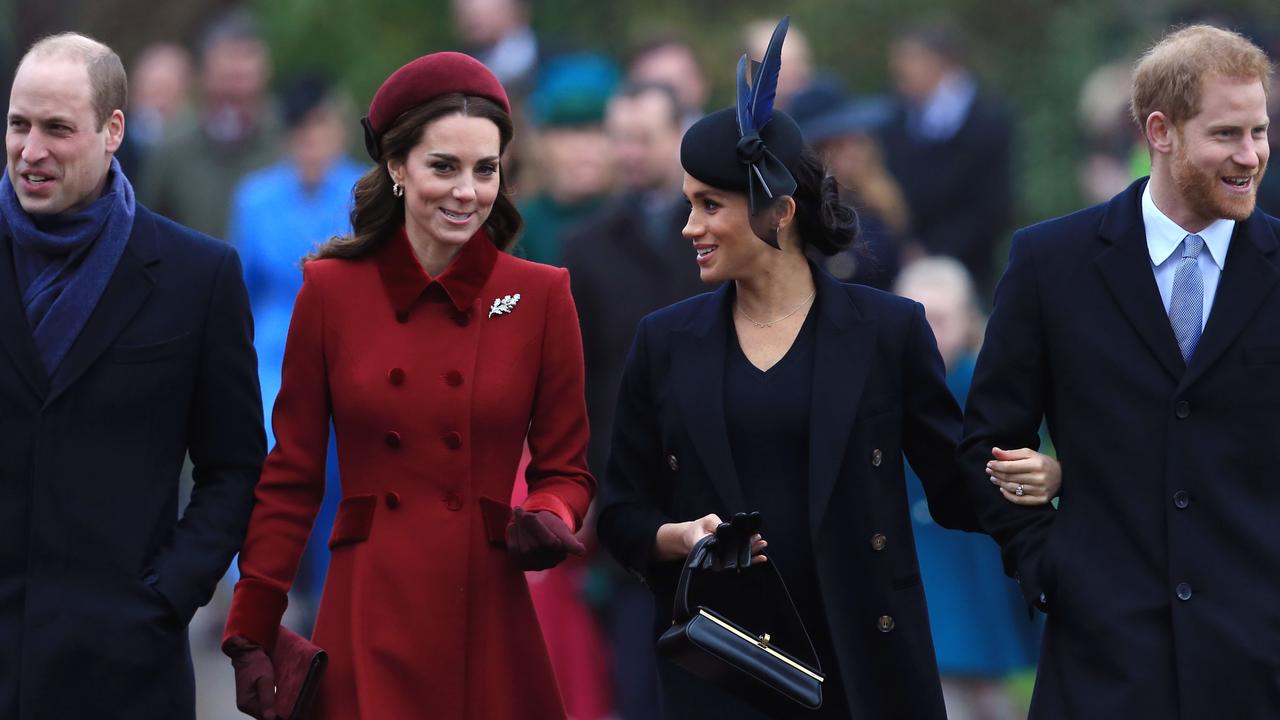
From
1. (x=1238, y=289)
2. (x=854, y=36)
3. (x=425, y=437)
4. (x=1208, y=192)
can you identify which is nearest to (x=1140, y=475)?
(x=1238, y=289)

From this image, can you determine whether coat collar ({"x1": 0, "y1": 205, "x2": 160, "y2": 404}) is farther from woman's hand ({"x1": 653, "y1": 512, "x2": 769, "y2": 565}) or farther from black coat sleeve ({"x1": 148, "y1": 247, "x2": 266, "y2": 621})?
woman's hand ({"x1": 653, "y1": 512, "x2": 769, "y2": 565})

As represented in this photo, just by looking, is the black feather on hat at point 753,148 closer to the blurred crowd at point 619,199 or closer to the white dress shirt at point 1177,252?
the blurred crowd at point 619,199

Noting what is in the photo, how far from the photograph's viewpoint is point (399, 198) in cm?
629

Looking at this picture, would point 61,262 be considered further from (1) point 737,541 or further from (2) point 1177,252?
(2) point 1177,252

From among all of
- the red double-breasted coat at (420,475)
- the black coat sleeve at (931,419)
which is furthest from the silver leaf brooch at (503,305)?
the black coat sleeve at (931,419)

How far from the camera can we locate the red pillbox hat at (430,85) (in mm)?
6121

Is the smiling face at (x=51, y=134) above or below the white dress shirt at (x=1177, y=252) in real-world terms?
above

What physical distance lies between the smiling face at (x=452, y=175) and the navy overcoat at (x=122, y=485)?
538 mm

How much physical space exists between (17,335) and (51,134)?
19.9 inches

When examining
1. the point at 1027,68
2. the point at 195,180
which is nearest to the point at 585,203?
the point at 195,180

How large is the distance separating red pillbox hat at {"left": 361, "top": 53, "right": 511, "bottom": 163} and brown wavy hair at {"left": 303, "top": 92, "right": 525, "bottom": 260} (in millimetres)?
18

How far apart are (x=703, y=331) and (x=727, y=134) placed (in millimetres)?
520

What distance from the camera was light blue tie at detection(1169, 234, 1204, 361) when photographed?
588 centimetres

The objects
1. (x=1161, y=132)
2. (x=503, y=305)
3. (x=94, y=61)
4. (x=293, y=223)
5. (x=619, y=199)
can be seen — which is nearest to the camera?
(x=1161, y=132)
